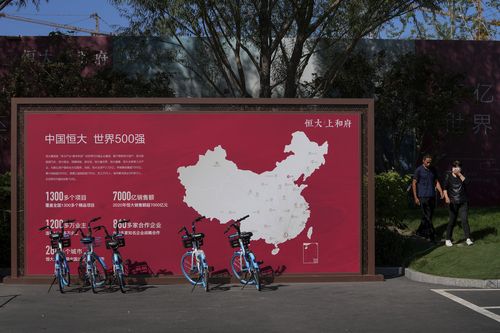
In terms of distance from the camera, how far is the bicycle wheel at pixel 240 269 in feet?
33.5

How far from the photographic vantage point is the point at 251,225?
10.8 metres

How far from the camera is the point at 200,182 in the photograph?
1073cm

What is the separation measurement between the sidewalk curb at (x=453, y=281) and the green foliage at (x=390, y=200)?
1.55 meters

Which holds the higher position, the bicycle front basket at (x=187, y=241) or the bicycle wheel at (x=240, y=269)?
the bicycle front basket at (x=187, y=241)

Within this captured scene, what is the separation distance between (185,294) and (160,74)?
11774 mm

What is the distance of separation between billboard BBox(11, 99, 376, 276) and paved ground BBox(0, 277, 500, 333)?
2.19ft

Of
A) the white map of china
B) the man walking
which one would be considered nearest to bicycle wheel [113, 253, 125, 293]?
the white map of china

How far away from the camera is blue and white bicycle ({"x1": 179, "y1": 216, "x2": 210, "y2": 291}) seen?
998cm

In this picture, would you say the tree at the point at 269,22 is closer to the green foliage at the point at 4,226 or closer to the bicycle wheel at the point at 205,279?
the green foliage at the point at 4,226

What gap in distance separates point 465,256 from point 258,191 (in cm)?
406

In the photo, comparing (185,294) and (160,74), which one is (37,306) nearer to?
(185,294)

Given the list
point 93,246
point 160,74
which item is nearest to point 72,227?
point 93,246

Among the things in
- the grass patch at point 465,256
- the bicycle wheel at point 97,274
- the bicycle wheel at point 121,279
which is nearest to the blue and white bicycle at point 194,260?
the bicycle wheel at point 121,279

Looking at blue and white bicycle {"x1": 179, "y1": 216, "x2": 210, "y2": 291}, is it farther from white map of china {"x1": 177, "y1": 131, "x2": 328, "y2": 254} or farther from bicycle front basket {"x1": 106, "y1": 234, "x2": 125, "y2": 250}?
bicycle front basket {"x1": 106, "y1": 234, "x2": 125, "y2": 250}
